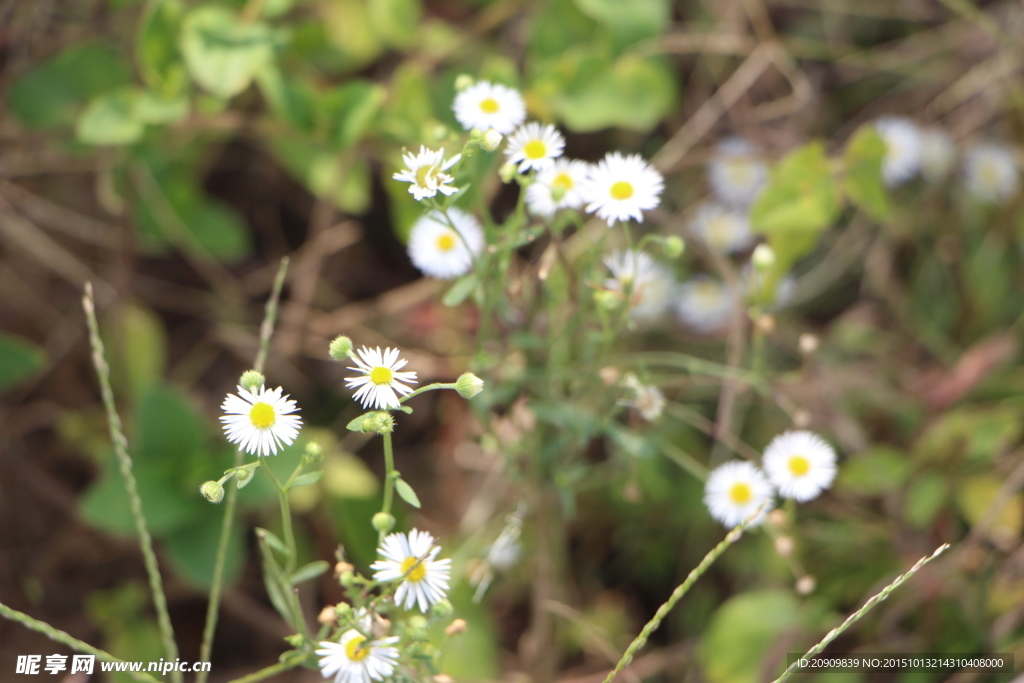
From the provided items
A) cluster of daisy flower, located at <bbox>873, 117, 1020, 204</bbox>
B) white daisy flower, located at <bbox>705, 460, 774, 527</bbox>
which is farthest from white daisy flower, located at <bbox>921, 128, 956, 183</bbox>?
white daisy flower, located at <bbox>705, 460, 774, 527</bbox>

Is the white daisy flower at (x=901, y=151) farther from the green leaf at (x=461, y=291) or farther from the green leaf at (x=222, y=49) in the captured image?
the green leaf at (x=222, y=49)

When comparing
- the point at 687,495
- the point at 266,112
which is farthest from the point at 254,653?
the point at 266,112

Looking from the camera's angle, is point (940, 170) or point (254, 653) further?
point (940, 170)

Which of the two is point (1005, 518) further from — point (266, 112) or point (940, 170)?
point (266, 112)

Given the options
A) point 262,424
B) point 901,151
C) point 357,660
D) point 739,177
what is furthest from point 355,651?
point 901,151

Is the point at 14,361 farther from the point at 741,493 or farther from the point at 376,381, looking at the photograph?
the point at 741,493

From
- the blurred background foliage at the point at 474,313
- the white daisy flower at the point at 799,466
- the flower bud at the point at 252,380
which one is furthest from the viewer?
the blurred background foliage at the point at 474,313

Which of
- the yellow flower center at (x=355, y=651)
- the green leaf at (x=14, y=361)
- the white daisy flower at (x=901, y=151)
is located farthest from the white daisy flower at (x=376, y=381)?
the white daisy flower at (x=901, y=151)

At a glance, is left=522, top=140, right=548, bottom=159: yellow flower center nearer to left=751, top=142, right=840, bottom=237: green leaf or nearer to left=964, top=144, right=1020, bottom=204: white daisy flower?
left=751, top=142, right=840, bottom=237: green leaf
